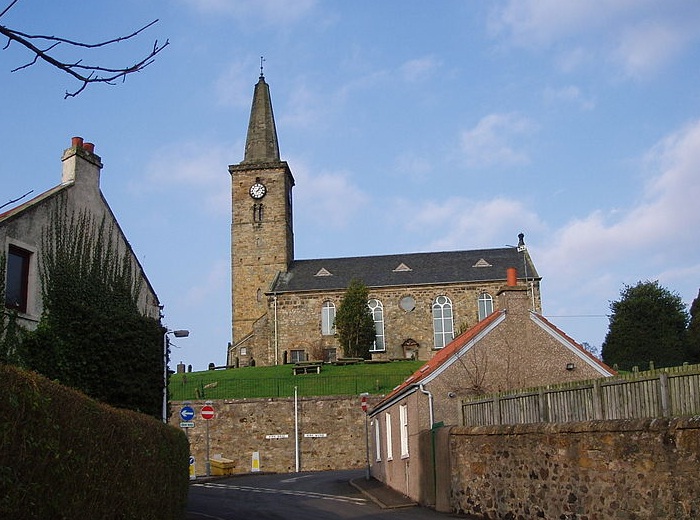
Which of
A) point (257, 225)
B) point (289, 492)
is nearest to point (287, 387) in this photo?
point (289, 492)

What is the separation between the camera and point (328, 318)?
65.9 metres

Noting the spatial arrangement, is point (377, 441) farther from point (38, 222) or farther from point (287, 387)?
point (287, 387)

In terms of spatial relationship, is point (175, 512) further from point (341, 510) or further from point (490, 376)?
point (490, 376)

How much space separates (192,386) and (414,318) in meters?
21.4

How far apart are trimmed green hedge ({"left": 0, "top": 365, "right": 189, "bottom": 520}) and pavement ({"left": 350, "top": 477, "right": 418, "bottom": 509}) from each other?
10032mm

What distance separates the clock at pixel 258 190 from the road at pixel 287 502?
44526 mm

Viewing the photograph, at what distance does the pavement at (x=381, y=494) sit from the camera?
20.8m

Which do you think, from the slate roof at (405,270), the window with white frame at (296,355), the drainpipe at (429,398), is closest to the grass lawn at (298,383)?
the window with white frame at (296,355)

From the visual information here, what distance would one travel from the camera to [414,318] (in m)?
64.9

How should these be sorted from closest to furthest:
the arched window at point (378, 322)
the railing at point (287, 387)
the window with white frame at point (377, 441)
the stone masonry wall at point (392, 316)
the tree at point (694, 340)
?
the window with white frame at point (377, 441) → the railing at point (287, 387) → the tree at point (694, 340) → the stone masonry wall at point (392, 316) → the arched window at point (378, 322)

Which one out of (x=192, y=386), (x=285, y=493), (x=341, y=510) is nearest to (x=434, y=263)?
(x=192, y=386)

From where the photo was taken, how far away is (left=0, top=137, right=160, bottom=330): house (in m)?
17.2

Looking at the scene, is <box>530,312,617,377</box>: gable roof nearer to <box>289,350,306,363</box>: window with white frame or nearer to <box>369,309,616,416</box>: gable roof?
<box>369,309,616,416</box>: gable roof

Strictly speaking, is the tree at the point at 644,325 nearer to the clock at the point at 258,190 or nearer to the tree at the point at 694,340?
the tree at the point at 694,340
